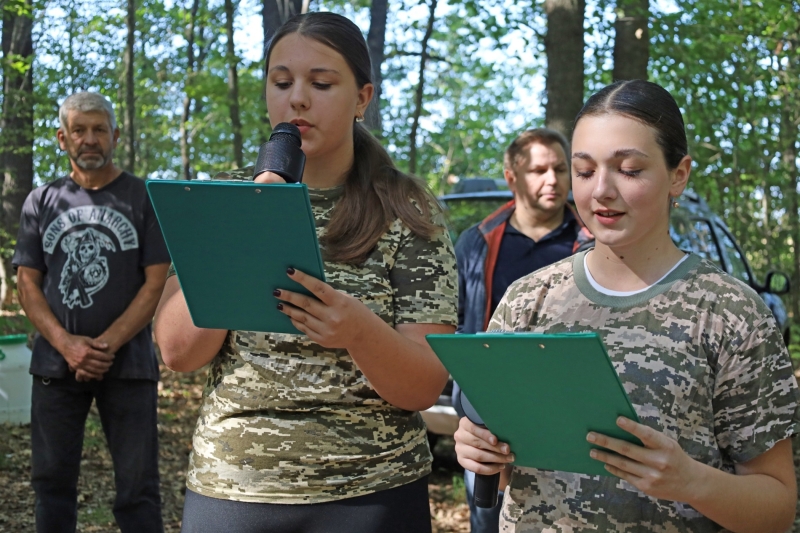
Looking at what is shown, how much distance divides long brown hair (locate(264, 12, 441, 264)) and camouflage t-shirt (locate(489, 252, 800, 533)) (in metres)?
0.59

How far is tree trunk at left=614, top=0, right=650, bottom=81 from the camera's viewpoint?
308 inches

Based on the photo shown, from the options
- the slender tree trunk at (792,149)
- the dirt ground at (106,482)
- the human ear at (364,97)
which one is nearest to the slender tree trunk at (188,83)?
the dirt ground at (106,482)

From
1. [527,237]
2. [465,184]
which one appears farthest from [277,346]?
[465,184]

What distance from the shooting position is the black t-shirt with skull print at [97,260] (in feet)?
14.3

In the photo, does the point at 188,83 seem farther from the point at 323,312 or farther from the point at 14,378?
the point at 323,312

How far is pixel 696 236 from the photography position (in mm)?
7070

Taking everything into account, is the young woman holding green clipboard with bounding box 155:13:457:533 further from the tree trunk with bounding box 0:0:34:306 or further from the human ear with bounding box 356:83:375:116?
the tree trunk with bounding box 0:0:34:306

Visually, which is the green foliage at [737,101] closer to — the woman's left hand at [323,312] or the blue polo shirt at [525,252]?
the blue polo shirt at [525,252]

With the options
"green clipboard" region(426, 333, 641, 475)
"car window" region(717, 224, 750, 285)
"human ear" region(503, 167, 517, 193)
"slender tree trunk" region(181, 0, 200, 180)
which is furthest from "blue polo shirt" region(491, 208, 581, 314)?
"slender tree trunk" region(181, 0, 200, 180)

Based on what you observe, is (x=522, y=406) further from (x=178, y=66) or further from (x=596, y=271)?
(x=178, y=66)

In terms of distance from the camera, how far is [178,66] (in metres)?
19.6

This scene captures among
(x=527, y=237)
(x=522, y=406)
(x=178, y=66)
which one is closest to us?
(x=522, y=406)

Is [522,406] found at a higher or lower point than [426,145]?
lower

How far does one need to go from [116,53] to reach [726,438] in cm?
1579
